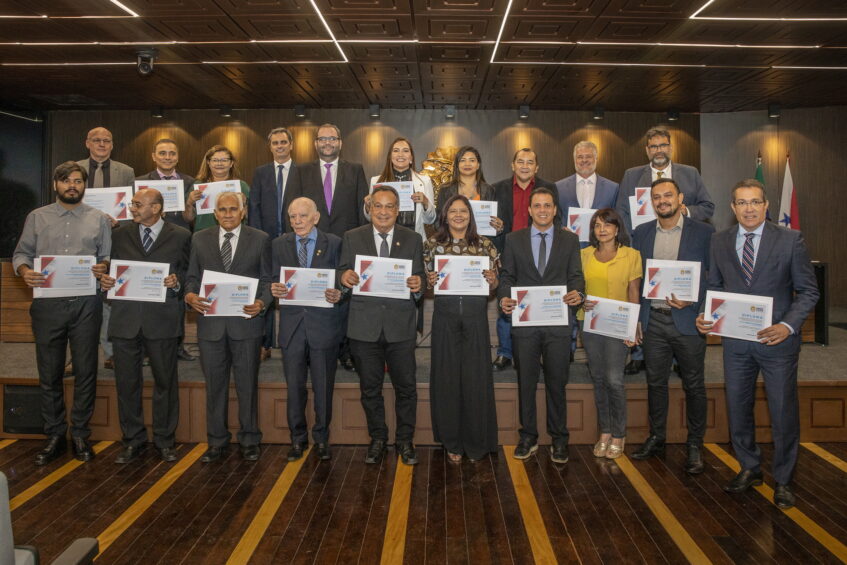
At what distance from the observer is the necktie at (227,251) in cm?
378

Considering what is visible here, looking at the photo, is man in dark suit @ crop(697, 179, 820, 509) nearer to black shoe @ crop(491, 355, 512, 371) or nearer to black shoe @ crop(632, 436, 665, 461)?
black shoe @ crop(632, 436, 665, 461)

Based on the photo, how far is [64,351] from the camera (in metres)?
3.85

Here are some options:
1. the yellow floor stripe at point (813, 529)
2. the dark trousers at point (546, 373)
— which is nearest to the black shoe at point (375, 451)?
the dark trousers at point (546, 373)

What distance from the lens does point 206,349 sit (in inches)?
149

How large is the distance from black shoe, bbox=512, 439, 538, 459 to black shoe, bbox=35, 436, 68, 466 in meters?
3.11

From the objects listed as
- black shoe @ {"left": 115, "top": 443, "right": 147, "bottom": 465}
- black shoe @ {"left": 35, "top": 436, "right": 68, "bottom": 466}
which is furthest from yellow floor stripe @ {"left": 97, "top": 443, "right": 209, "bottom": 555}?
black shoe @ {"left": 35, "top": 436, "right": 68, "bottom": 466}

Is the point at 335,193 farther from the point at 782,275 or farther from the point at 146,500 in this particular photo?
the point at 782,275

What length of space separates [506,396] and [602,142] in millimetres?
7624

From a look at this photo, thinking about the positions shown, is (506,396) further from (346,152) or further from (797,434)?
(346,152)

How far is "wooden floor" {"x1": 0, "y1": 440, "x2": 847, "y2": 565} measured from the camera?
2697 millimetres

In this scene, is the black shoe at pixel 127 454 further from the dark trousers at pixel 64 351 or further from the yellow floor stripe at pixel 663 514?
the yellow floor stripe at pixel 663 514

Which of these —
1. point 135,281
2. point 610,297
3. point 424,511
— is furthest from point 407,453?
point 135,281

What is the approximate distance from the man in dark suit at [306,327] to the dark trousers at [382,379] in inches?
7.9

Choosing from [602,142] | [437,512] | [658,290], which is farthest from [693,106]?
[437,512]
